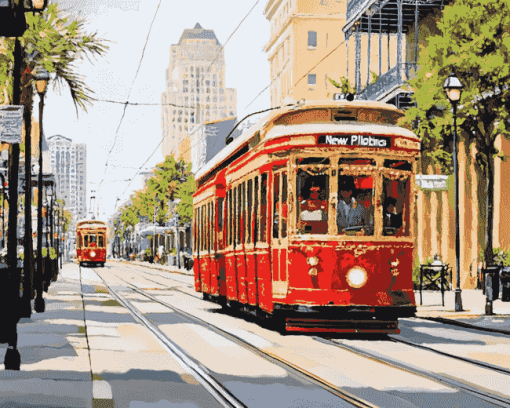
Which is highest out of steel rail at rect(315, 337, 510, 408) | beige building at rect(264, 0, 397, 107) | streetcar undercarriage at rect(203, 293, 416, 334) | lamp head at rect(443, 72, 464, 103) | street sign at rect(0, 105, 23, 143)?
beige building at rect(264, 0, 397, 107)

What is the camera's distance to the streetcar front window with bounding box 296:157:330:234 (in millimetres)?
14648

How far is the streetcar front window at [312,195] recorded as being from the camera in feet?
48.1

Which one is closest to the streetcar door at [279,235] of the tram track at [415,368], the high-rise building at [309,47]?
the tram track at [415,368]

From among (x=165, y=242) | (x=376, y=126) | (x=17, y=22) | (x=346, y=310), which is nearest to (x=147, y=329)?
(x=346, y=310)

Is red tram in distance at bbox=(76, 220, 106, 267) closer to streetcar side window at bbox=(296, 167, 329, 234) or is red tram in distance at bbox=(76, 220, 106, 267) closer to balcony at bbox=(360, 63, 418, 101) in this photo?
balcony at bbox=(360, 63, 418, 101)

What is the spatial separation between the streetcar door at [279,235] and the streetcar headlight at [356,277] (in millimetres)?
951

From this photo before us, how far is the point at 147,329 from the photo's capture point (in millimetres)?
17594

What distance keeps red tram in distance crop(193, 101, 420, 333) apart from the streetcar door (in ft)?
0.05

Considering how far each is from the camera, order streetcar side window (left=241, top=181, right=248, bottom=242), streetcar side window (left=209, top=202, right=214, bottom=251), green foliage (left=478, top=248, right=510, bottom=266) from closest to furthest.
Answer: streetcar side window (left=241, top=181, right=248, bottom=242), streetcar side window (left=209, top=202, right=214, bottom=251), green foliage (left=478, top=248, right=510, bottom=266)

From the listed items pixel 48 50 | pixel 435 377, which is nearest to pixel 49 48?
pixel 48 50

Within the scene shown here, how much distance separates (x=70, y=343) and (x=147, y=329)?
343 cm

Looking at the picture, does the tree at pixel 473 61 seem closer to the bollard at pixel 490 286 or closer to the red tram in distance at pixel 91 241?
the bollard at pixel 490 286

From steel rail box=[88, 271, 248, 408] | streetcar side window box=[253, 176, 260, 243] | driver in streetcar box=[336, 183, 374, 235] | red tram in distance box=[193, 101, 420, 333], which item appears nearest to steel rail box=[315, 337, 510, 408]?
red tram in distance box=[193, 101, 420, 333]

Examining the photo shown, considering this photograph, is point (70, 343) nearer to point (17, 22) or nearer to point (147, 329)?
point (147, 329)
